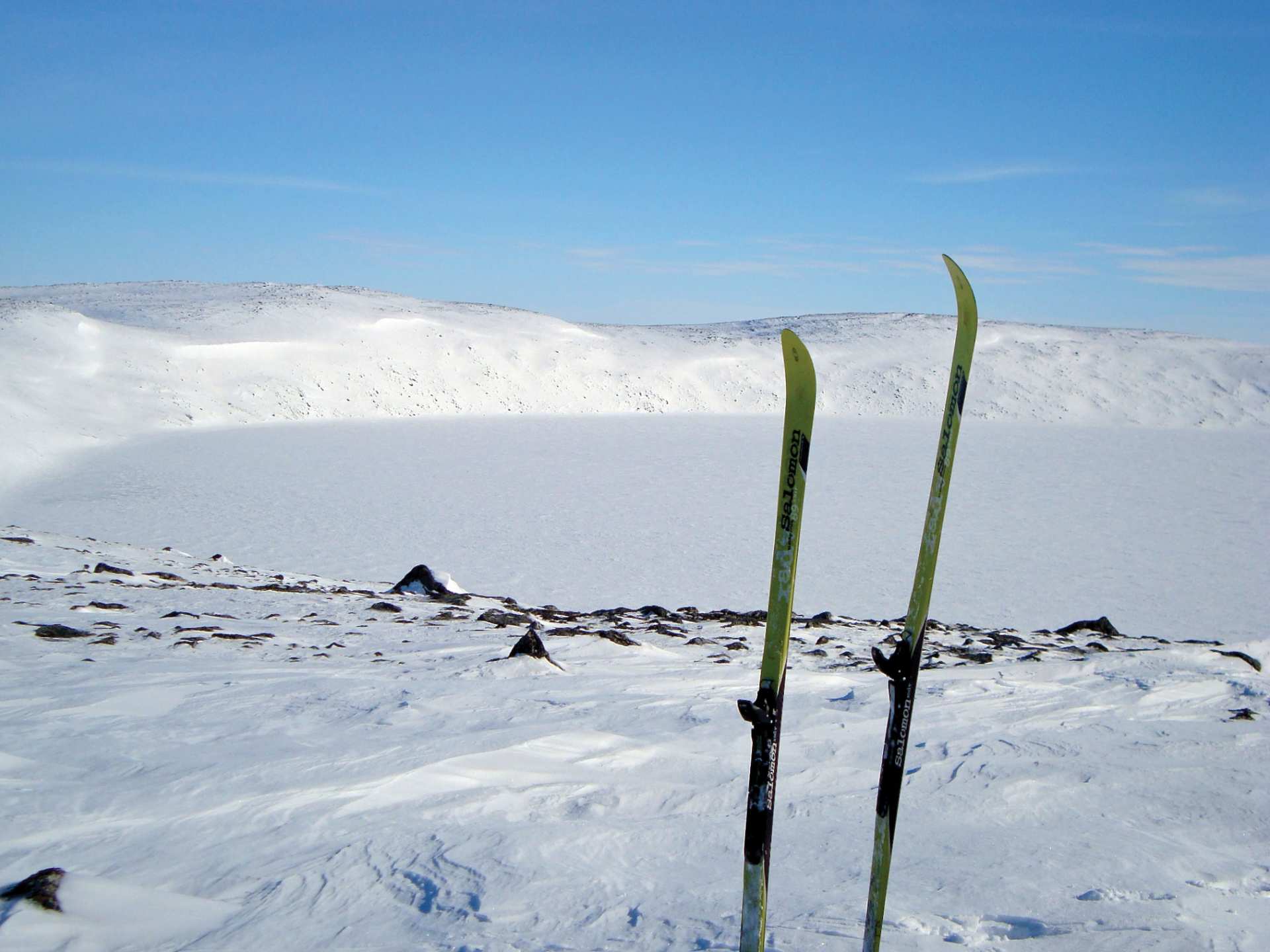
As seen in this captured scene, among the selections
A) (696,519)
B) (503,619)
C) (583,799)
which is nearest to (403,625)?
(503,619)

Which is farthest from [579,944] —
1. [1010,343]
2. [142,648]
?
[1010,343]

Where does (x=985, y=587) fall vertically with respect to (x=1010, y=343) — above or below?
below

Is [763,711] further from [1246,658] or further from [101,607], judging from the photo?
[101,607]

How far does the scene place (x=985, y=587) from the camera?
39.5 feet

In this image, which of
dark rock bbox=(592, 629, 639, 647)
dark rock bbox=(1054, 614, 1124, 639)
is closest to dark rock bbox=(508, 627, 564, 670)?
dark rock bbox=(592, 629, 639, 647)

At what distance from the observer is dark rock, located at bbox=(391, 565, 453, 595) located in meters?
9.23

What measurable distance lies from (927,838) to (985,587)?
9699mm

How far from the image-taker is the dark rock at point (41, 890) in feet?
7.61

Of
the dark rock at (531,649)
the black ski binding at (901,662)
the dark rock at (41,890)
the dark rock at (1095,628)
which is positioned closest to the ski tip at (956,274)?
the black ski binding at (901,662)

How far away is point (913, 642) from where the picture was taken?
202cm

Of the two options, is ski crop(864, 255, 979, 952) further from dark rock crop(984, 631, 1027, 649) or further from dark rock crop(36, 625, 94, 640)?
dark rock crop(984, 631, 1027, 649)

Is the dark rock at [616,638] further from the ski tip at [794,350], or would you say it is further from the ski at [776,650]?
the ski tip at [794,350]

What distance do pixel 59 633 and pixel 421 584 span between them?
152 inches

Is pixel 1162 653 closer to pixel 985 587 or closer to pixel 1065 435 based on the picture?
pixel 985 587
